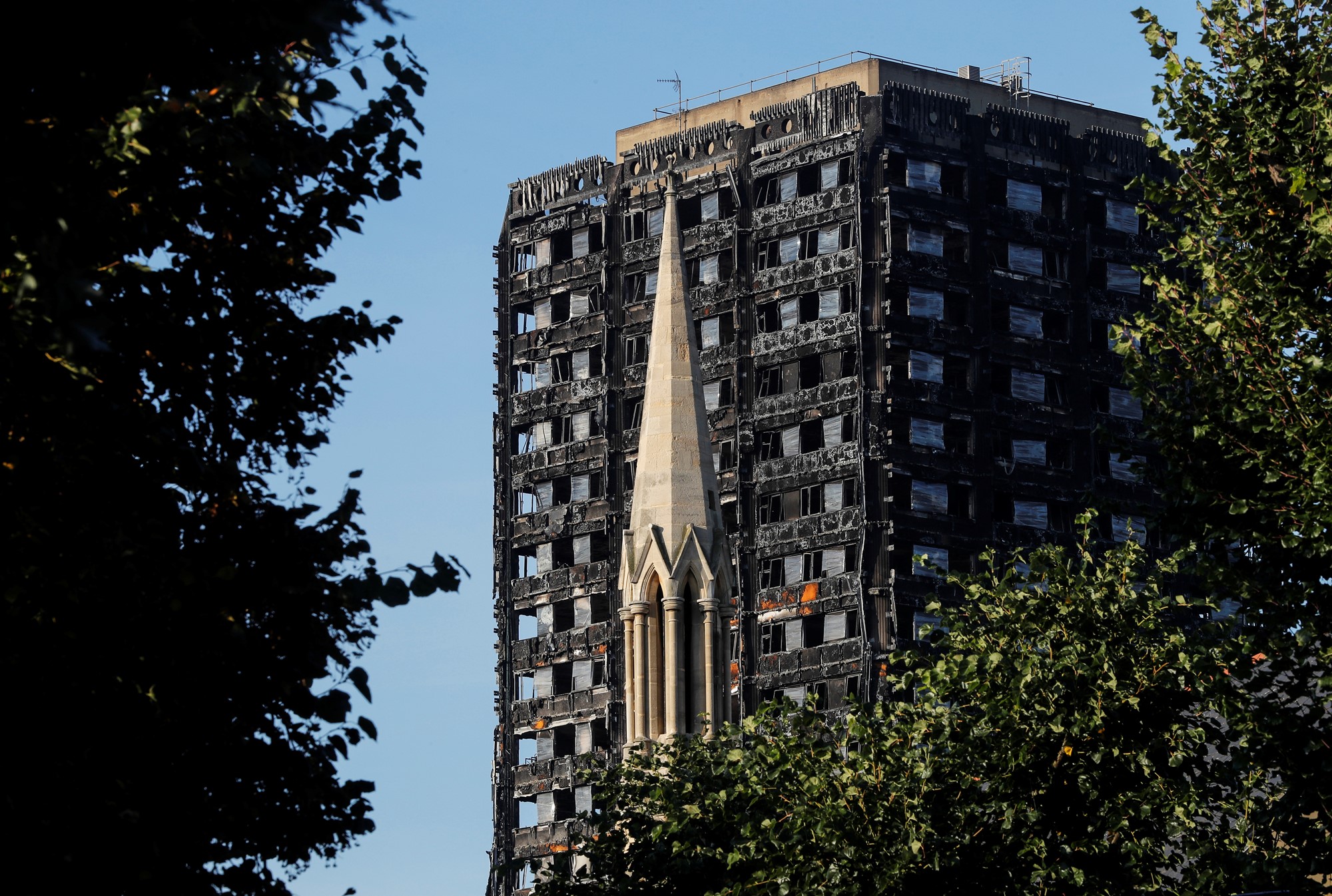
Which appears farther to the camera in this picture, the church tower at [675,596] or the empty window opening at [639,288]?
the empty window opening at [639,288]

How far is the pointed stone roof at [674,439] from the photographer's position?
43.9 m

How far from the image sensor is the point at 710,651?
142 ft

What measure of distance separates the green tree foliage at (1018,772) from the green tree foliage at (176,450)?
13525 mm

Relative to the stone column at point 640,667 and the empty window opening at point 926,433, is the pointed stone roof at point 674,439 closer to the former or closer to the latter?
the stone column at point 640,667

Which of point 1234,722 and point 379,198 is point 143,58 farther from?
point 1234,722

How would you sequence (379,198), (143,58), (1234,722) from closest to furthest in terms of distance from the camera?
(143,58)
(379,198)
(1234,722)

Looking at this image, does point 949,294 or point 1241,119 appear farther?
point 949,294

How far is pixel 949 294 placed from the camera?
11025cm

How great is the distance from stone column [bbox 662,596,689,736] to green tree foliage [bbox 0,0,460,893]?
20.2 m

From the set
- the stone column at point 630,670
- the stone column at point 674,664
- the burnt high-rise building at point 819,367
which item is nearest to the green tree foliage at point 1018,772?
the stone column at point 674,664

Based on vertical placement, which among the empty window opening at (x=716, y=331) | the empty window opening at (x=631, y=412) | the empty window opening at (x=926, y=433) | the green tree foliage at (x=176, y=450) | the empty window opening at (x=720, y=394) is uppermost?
the empty window opening at (x=716, y=331)

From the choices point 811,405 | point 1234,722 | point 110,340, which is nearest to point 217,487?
point 110,340

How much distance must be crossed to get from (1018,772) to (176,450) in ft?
54.7

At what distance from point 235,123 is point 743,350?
297 feet
